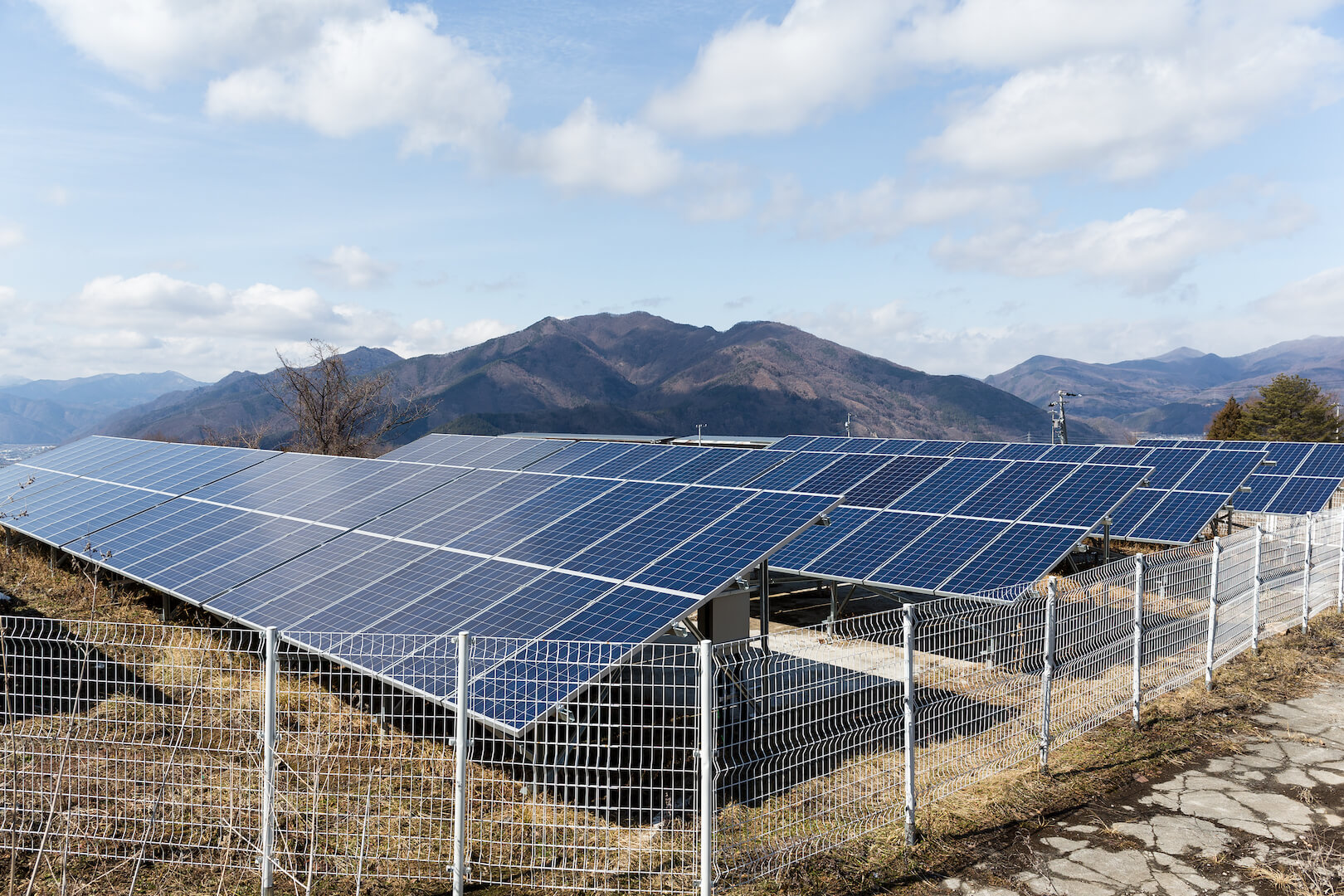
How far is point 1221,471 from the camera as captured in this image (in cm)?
2228

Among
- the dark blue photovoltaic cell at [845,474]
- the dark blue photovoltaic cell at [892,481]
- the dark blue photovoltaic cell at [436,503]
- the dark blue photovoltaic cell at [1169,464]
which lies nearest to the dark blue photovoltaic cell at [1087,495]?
the dark blue photovoltaic cell at [892,481]

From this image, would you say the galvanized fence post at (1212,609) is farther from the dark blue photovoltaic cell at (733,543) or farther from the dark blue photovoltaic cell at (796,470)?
the dark blue photovoltaic cell at (796,470)

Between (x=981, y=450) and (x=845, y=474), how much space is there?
21.5 feet

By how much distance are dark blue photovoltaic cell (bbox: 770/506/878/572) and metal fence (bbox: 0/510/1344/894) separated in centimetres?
393

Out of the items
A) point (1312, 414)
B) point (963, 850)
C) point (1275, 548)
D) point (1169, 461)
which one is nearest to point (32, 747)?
point (963, 850)

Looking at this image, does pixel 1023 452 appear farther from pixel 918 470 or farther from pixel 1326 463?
pixel 1326 463

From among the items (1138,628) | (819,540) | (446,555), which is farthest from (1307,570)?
(446,555)

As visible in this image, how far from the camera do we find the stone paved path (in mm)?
6117

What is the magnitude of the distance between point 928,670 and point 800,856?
22.0ft

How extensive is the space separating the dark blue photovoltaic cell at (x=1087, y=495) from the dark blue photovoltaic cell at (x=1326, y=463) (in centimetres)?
871

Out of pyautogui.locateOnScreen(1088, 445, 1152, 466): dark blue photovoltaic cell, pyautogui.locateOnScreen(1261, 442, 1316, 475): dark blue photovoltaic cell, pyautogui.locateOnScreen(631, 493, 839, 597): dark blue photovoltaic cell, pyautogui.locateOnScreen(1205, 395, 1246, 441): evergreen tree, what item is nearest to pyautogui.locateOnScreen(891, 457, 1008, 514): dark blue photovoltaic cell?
pyautogui.locateOnScreen(1088, 445, 1152, 466): dark blue photovoltaic cell

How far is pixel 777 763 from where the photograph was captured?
8.41 meters

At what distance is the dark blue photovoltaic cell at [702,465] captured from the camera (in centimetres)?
1355

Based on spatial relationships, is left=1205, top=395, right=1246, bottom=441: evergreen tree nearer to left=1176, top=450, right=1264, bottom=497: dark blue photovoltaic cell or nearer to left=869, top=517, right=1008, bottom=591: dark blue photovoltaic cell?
left=1176, top=450, right=1264, bottom=497: dark blue photovoltaic cell
